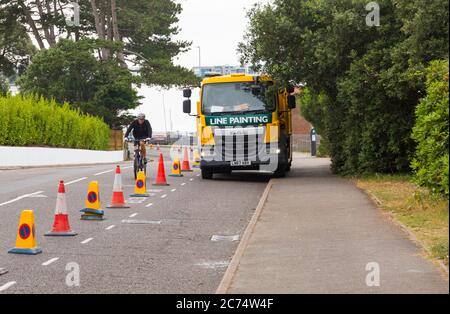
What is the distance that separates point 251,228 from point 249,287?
13.5 feet

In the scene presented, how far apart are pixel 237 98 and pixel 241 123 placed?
82cm

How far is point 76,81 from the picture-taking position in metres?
53.8

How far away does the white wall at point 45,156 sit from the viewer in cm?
3178

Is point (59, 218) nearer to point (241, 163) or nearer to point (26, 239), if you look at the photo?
point (26, 239)

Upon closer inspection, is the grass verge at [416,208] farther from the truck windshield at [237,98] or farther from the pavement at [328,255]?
the truck windshield at [237,98]

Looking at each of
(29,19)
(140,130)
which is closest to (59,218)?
(140,130)

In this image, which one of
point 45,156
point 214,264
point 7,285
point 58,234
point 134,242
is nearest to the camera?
point 7,285

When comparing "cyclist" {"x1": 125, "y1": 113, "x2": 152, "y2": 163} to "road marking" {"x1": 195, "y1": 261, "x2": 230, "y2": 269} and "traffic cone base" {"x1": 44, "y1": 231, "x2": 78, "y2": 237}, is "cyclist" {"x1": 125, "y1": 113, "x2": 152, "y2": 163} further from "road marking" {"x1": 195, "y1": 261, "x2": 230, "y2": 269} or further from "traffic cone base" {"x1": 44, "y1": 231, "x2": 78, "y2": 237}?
"road marking" {"x1": 195, "y1": 261, "x2": 230, "y2": 269}

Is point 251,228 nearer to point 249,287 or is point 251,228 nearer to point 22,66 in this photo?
point 249,287

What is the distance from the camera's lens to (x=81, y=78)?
53.8 m

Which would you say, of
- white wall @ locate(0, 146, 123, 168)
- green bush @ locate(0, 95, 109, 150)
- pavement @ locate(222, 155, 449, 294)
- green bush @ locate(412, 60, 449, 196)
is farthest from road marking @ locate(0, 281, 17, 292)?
green bush @ locate(0, 95, 109, 150)

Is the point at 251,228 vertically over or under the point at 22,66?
under

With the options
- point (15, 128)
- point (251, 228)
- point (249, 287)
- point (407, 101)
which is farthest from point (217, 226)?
point (15, 128)

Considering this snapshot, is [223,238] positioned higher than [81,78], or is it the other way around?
[81,78]
